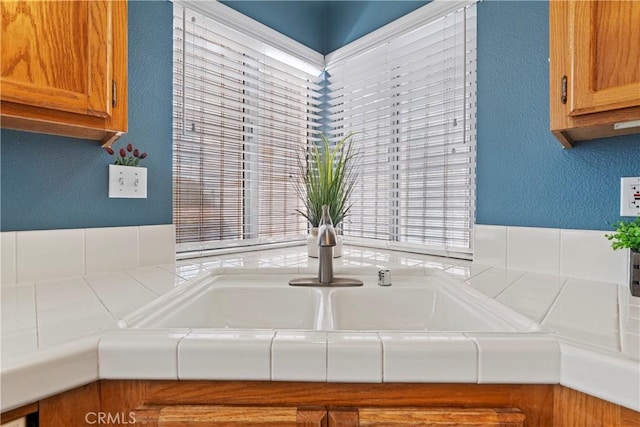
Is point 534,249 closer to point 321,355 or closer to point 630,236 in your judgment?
point 630,236

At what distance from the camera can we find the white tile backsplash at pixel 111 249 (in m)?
1.10

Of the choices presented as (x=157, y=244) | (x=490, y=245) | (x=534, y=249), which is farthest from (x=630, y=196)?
(x=157, y=244)

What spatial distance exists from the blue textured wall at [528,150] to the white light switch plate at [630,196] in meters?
0.02

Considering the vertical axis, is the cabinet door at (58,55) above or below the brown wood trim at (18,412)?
above

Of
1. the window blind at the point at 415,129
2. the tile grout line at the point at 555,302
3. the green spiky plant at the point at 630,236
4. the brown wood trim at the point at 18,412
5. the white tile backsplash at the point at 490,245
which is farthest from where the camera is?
the window blind at the point at 415,129

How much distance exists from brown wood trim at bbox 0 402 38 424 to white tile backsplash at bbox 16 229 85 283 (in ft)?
2.10

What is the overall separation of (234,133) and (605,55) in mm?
1437

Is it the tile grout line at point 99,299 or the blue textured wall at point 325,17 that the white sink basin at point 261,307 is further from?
the blue textured wall at point 325,17

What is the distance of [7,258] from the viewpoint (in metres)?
0.94

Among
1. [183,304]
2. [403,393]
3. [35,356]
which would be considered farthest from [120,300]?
[403,393]

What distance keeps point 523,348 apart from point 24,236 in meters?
1.35

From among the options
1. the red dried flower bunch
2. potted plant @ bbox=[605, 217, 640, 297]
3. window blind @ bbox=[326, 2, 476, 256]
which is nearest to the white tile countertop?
potted plant @ bbox=[605, 217, 640, 297]

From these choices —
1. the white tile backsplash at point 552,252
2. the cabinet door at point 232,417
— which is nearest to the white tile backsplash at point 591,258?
the white tile backsplash at point 552,252

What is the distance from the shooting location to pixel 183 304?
833 mm
